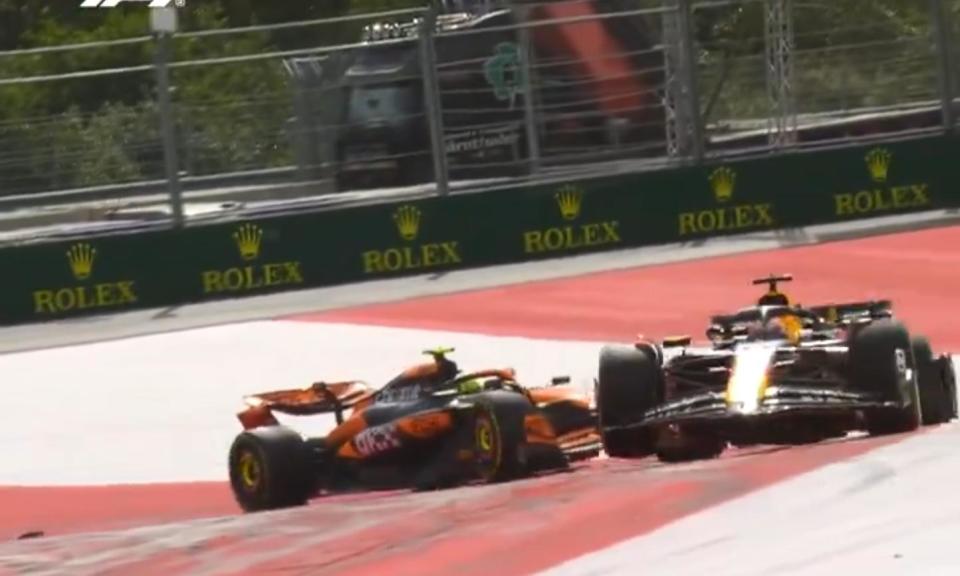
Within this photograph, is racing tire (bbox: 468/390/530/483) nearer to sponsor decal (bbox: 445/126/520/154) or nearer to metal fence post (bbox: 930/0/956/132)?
sponsor decal (bbox: 445/126/520/154)

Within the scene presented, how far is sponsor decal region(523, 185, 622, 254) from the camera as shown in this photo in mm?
21703

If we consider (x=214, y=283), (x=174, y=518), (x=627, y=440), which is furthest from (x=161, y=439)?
(x=214, y=283)

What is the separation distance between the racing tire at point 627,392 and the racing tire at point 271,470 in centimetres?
145

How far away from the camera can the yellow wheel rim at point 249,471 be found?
11414mm

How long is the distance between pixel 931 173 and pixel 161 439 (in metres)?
10.5

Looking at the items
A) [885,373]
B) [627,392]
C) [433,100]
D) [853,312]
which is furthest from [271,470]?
[433,100]

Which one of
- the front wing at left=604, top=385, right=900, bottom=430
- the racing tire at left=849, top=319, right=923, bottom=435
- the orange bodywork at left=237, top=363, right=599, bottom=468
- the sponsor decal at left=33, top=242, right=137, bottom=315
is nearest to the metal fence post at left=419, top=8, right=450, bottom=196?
the sponsor decal at left=33, top=242, right=137, bottom=315

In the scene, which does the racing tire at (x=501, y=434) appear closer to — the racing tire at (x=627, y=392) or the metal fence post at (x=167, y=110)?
the racing tire at (x=627, y=392)

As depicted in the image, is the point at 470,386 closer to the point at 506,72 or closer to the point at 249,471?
the point at 249,471

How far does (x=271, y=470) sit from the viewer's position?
11258 millimetres

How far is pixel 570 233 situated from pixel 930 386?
33.4 feet

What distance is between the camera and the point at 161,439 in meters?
14.3

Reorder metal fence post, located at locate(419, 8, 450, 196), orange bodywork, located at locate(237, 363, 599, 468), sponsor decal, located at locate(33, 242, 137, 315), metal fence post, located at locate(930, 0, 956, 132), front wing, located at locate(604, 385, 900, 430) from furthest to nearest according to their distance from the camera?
metal fence post, located at locate(930, 0, 956, 132), metal fence post, located at locate(419, 8, 450, 196), sponsor decal, located at locate(33, 242, 137, 315), orange bodywork, located at locate(237, 363, 599, 468), front wing, located at locate(604, 385, 900, 430)

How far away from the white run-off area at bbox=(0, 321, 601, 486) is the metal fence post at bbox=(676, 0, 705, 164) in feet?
17.1
